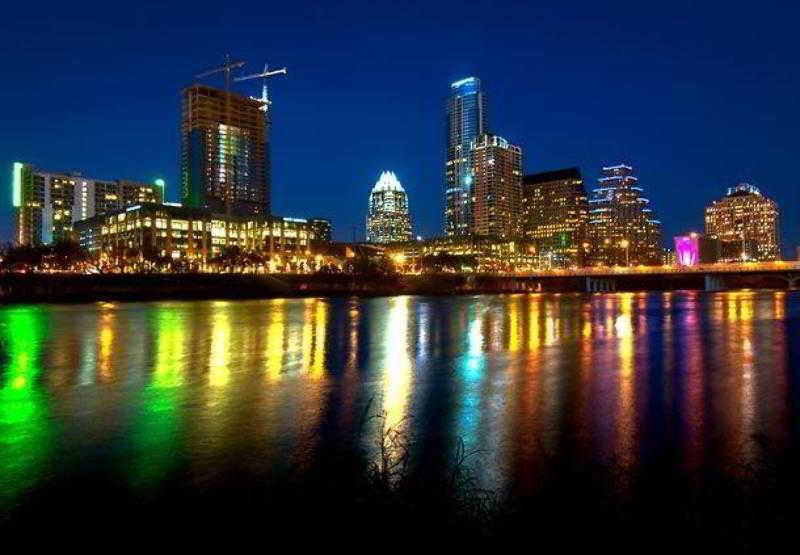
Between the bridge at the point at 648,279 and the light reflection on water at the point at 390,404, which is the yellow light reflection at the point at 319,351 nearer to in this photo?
the light reflection on water at the point at 390,404

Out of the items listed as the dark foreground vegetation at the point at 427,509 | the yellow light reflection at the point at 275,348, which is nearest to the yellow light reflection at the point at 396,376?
the yellow light reflection at the point at 275,348

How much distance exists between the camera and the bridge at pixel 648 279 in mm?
152750

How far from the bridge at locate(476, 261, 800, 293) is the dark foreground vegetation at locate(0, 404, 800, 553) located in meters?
152

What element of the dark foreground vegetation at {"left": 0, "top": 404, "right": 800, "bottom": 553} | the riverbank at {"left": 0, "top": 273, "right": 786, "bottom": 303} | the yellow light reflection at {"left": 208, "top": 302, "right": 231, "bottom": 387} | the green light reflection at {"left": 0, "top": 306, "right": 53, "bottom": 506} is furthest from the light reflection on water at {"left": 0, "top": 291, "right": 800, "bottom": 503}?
the riverbank at {"left": 0, "top": 273, "right": 786, "bottom": 303}

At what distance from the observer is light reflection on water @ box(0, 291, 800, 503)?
1213 cm

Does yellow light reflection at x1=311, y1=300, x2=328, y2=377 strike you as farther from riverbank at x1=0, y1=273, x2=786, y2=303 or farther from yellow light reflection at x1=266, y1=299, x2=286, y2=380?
riverbank at x1=0, y1=273, x2=786, y2=303

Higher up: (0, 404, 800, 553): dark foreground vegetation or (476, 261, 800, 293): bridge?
(476, 261, 800, 293): bridge

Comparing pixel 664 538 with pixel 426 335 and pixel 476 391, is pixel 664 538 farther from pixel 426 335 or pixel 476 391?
pixel 426 335

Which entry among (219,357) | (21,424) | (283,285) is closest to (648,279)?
(283,285)

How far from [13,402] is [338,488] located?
12960 mm

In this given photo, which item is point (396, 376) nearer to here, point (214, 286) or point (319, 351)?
point (319, 351)

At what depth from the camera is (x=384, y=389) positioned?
20219 mm

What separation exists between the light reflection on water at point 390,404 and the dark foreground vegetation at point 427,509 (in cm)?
40

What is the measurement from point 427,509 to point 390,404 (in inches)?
356
